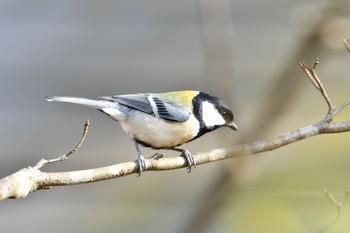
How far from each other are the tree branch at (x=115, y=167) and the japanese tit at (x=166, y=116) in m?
0.12

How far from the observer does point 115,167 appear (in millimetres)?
1200

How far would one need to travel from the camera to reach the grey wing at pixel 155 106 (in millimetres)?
1612

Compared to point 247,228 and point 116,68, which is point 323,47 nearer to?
point 247,228

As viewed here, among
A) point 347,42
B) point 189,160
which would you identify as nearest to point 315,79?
point 347,42

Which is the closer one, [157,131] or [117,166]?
[117,166]

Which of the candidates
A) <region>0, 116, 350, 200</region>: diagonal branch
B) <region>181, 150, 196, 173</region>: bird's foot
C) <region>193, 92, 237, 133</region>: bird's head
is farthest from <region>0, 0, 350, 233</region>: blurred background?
<region>0, 116, 350, 200</region>: diagonal branch

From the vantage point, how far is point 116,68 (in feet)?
9.45

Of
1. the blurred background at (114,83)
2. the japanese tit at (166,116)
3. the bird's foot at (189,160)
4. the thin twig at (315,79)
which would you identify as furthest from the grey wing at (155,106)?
the blurred background at (114,83)

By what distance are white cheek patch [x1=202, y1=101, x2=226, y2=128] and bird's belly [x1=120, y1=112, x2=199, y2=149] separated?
59 millimetres

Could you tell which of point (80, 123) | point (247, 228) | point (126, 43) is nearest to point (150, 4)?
point (126, 43)

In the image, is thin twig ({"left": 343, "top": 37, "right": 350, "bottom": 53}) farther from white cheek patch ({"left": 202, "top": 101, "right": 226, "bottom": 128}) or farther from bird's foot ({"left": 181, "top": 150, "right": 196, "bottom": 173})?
white cheek patch ({"left": 202, "top": 101, "right": 226, "bottom": 128})

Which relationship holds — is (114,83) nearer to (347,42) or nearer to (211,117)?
(211,117)

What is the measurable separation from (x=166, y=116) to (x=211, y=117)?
0.11m

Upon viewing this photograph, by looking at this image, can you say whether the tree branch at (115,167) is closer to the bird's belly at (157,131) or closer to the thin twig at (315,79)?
the thin twig at (315,79)
